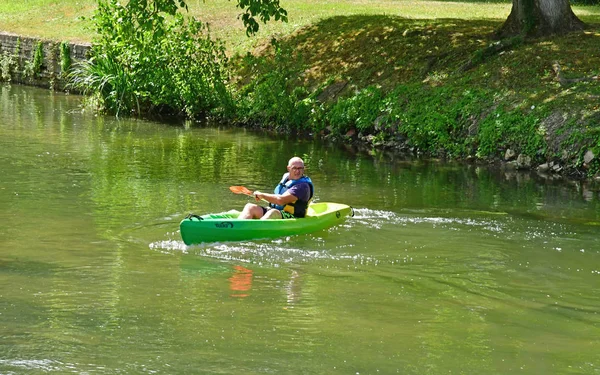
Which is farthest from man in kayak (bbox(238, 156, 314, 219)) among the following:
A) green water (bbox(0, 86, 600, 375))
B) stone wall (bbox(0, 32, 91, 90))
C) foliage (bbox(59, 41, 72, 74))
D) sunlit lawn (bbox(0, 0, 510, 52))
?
foliage (bbox(59, 41, 72, 74))

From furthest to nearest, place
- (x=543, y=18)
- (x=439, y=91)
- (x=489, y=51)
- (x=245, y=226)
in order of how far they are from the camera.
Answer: (x=543, y=18)
(x=489, y=51)
(x=439, y=91)
(x=245, y=226)

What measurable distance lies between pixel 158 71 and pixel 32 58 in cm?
856

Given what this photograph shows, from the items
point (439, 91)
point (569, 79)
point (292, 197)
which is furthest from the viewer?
point (439, 91)

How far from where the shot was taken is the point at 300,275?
11.8m

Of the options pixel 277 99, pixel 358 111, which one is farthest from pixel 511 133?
pixel 277 99

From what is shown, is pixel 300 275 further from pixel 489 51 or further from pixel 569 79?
pixel 489 51

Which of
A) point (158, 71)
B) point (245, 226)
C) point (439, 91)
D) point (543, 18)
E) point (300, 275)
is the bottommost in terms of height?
point (300, 275)

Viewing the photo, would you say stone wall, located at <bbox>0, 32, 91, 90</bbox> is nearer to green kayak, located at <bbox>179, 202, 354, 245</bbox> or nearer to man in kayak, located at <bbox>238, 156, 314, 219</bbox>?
man in kayak, located at <bbox>238, 156, 314, 219</bbox>

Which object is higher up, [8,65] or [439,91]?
[439,91]

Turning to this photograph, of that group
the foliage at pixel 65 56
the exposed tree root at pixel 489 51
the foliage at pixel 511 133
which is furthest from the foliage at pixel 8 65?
the foliage at pixel 511 133

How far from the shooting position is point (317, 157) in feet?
67.7

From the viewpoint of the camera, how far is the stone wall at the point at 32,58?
30.2 meters

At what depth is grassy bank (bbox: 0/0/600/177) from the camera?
1962 cm

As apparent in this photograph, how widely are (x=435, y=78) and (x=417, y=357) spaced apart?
548 inches
